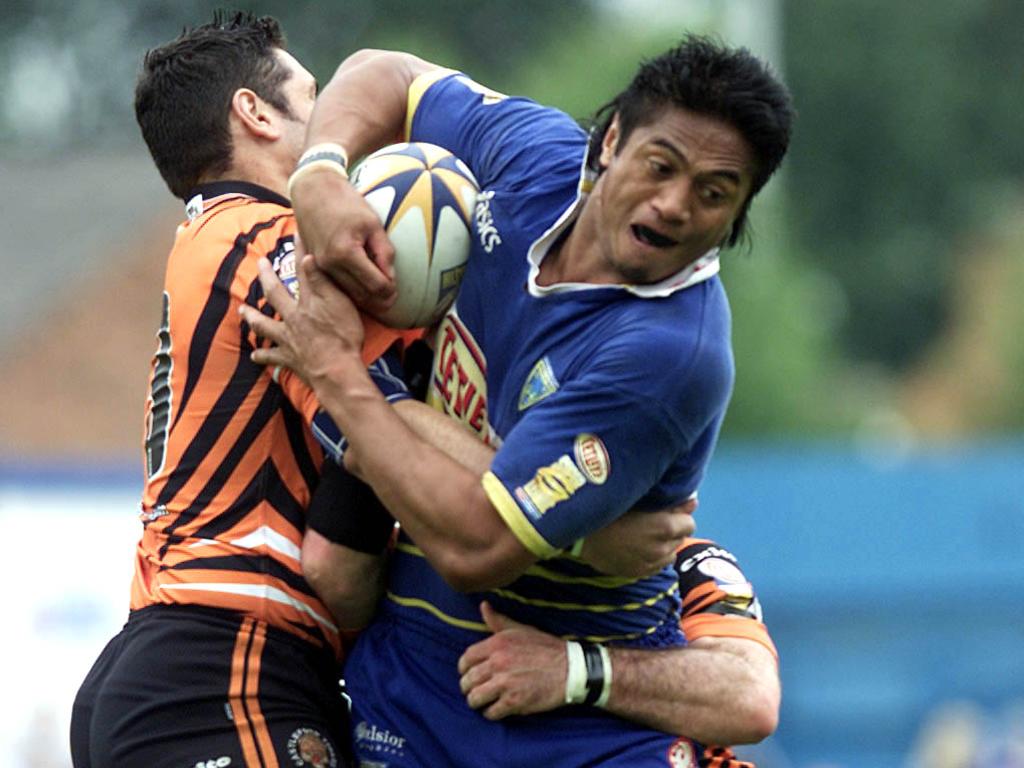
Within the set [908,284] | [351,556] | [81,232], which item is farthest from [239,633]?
[908,284]

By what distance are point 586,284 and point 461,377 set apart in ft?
1.52

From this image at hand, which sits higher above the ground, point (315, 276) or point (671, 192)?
point (671, 192)

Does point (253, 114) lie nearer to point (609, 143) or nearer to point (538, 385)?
point (609, 143)

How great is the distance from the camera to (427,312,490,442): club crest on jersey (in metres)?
5.43

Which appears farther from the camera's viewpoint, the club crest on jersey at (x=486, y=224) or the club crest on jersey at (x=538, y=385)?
the club crest on jersey at (x=486, y=224)

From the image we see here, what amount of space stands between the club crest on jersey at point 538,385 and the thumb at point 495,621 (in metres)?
0.57

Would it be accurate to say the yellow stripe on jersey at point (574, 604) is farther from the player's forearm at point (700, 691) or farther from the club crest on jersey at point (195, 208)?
the club crest on jersey at point (195, 208)

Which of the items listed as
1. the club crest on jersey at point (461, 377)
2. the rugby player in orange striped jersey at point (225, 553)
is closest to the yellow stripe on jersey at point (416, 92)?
the rugby player in orange striped jersey at point (225, 553)

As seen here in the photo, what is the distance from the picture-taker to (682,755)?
18.3 ft

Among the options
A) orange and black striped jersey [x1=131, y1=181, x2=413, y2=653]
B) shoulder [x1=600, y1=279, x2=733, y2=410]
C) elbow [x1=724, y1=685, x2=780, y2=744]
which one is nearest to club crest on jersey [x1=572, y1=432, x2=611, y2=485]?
shoulder [x1=600, y1=279, x2=733, y2=410]

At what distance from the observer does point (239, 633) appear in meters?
5.48

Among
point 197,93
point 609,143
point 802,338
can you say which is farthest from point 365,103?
point 802,338

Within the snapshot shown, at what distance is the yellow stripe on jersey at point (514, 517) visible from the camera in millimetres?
5023

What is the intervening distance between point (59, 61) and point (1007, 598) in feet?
113
